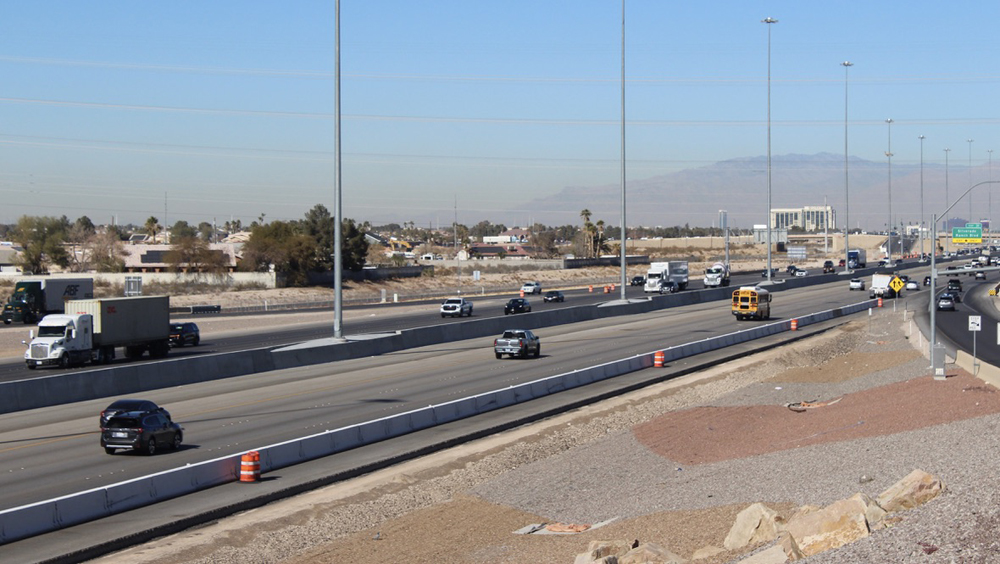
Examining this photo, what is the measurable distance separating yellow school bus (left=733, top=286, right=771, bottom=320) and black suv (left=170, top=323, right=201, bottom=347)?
37868 millimetres

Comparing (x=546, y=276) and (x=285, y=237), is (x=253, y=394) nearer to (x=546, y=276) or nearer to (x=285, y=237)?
(x=285, y=237)

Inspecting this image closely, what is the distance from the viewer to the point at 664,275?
97250mm

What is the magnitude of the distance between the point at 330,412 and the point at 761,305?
151 feet

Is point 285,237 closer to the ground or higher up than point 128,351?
higher up

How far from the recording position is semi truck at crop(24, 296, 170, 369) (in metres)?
43.3

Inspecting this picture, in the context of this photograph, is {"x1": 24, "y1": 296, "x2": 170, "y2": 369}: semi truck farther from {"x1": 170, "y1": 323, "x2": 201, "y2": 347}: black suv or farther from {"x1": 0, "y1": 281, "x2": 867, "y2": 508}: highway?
{"x1": 0, "y1": 281, "x2": 867, "y2": 508}: highway

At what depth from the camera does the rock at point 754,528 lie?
16.8 meters

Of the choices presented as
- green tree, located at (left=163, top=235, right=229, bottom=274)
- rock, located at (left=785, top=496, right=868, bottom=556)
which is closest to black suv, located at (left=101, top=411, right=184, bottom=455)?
rock, located at (left=785, top=496, right=868, bottom=556)

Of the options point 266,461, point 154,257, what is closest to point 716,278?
point 154,257

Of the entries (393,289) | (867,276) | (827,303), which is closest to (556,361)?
(827,303)

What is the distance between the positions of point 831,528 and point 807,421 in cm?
1755

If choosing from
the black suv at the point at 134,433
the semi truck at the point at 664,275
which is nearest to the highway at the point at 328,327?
the semi truck at the point at 664,275

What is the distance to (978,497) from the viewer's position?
1591 cm

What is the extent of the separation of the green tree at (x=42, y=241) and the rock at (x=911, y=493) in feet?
403
